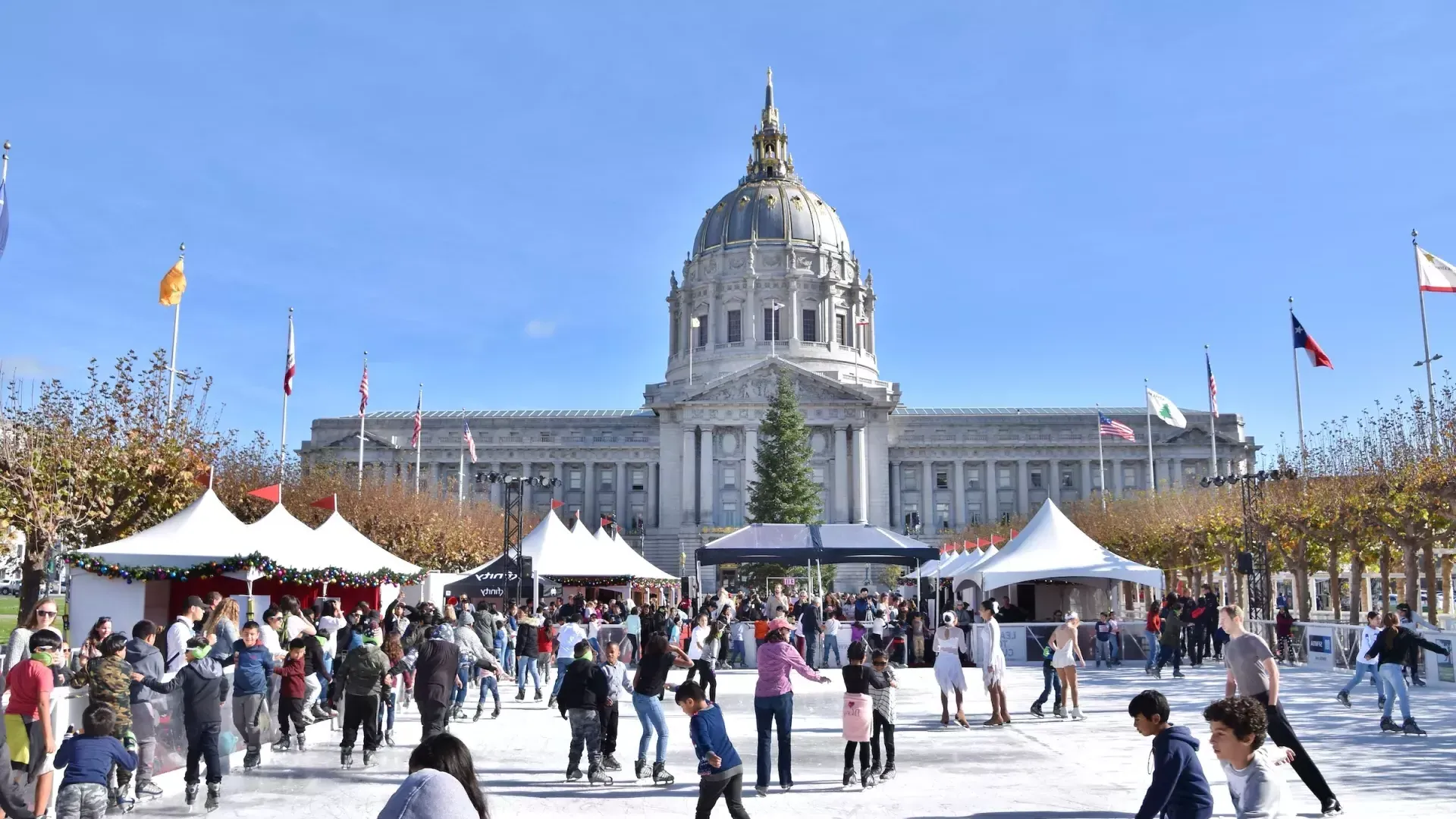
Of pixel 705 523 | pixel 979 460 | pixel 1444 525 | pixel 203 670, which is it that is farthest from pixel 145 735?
pixel 979 460

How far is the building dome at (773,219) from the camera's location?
120 m

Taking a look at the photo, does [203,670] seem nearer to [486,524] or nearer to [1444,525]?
[1444,525]

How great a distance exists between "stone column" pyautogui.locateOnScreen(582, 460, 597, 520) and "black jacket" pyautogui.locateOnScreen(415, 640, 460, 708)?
92126 mm

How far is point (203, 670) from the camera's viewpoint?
11625 millimetres

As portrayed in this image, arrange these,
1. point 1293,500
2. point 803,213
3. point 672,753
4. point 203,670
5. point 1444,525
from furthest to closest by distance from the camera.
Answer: point 803,213, point 1293,500, point 1444,525, point 672,753, point 203,670

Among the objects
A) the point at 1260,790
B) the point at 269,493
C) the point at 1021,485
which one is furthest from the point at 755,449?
the point at 1260,790

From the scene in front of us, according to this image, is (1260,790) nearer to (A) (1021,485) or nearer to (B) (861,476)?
(B) (861,476)

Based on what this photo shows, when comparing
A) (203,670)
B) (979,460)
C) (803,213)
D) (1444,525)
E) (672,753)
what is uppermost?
(803,213)

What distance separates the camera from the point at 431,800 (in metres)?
4.59

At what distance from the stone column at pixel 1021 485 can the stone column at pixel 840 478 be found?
15.4 m

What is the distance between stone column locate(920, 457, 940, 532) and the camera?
104625mm

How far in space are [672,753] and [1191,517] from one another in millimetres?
43916

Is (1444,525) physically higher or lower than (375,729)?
higher

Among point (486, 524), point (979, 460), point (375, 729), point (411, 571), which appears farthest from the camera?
point (979, 460)
